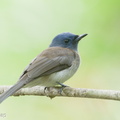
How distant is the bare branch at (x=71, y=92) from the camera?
4785mm

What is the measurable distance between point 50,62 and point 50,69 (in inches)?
7.2

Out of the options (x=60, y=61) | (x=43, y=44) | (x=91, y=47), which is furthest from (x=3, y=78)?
(x=60, y=61)

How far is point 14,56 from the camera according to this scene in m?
7.87

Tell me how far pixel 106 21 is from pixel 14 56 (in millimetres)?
2093

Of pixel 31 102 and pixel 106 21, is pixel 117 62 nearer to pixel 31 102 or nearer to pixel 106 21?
pixel 106 21

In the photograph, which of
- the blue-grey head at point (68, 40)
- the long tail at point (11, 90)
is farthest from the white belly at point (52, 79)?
the blue-grey head at point (68, 40)

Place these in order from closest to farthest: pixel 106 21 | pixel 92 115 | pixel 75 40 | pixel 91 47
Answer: pixel 75 40 → pixel 92 115 → pixel 91 47 → pixel 106 21

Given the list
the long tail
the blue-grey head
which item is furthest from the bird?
the blue-grey head

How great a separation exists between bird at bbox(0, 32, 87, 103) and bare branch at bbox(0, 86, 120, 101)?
0.10 meters

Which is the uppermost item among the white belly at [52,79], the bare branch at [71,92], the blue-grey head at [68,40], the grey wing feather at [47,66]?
the blue-grey head at [68,40]

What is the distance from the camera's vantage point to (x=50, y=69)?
5.68 m

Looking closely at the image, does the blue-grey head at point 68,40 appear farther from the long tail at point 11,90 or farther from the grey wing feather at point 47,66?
the long tail at point 11,90

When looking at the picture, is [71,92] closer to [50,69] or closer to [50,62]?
[50,69]

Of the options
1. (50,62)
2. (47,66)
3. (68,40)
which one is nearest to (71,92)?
(47,66)
